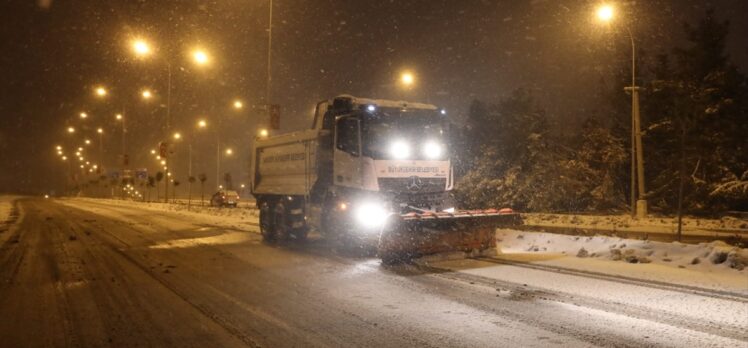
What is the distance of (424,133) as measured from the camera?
13.2 meters

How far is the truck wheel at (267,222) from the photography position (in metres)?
16.9

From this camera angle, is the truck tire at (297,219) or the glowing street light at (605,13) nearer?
the truck tire at (297,219)

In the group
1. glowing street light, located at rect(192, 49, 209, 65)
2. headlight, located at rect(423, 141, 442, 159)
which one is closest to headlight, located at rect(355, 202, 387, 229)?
headlight, located at rect(423, 141, 442, 159)

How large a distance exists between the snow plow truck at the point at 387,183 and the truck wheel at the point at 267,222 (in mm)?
2366

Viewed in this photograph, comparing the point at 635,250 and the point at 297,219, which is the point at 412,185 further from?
the point at 635,250

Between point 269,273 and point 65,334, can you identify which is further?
point 269,273

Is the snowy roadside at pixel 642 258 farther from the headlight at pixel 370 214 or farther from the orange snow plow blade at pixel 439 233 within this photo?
the headlight at pixel 370 214

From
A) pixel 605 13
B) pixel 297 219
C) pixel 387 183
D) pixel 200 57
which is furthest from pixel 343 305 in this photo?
pixel 200 57

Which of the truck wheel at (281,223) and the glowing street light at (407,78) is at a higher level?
the glowing street light at (407,78)

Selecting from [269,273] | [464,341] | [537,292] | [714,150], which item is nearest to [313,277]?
[269,273]

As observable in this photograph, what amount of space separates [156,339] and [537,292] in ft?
17.6

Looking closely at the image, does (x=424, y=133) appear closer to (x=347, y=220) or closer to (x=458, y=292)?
(x=347, y=220)

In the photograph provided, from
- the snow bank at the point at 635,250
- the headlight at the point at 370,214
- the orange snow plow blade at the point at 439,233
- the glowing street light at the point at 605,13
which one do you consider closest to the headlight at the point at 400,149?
the headlight at the point at 370,214

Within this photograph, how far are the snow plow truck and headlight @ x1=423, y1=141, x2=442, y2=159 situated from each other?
2 centimetres
